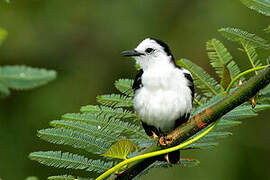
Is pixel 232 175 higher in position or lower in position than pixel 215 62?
lower

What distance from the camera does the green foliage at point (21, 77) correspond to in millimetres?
1254

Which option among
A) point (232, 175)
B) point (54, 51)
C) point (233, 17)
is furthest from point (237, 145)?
point (54, 51)

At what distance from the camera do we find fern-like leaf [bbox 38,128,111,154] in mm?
2447

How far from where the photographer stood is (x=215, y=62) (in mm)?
2924

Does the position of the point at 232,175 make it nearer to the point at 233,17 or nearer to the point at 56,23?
the point at 233,17

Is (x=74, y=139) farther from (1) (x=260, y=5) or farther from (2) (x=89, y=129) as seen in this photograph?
(1) (x=260, y=5)

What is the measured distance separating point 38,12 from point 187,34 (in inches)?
109

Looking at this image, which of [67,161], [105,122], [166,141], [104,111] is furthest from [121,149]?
[104,111]

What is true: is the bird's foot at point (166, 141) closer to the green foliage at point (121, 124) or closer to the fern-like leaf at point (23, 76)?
the green foliage at point (121, 124)

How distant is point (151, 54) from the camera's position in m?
4.48

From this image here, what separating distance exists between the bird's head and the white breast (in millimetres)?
253

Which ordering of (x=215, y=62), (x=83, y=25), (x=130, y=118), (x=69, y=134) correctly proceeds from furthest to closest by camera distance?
(x=83, y=25), (x=130, y=118), (x=215, y=62), (x=69, y=134)

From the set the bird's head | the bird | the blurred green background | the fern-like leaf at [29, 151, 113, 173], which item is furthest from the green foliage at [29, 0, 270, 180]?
the blurred green background

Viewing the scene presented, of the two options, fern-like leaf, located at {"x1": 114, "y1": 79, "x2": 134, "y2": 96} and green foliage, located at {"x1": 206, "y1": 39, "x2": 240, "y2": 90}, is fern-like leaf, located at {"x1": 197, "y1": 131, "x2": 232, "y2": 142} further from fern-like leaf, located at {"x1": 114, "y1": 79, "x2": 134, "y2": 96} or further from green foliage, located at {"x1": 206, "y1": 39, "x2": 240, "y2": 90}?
fern-like leaf, located at {"x1": 114, "y1": 79, "x2": 134, "y2": 96}
